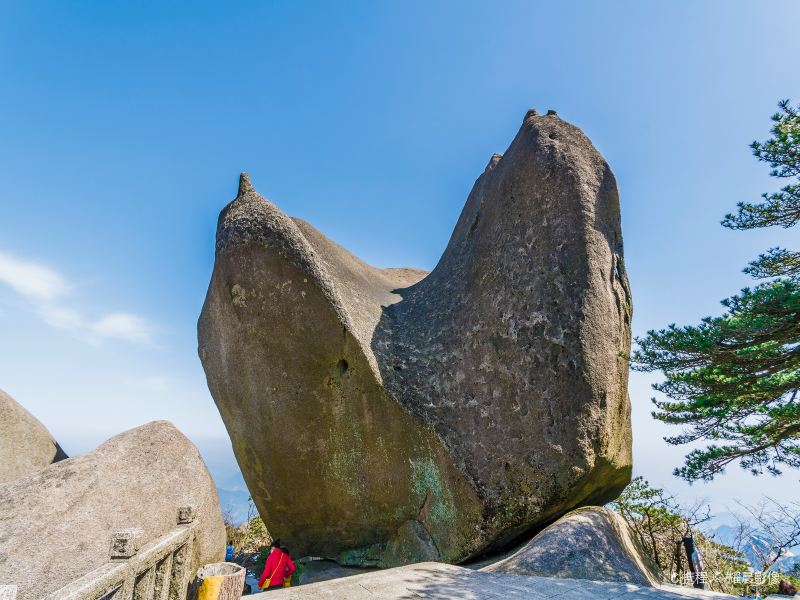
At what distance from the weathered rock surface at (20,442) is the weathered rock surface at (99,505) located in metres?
4.45

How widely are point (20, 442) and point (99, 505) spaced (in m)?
5.84

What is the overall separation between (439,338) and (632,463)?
430cm

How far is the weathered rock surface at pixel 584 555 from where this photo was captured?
6.25m

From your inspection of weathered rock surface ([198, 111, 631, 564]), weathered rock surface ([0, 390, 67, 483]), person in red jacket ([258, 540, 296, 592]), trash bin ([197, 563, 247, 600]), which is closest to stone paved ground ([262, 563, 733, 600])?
trash bin ([197, 563, 247, 600])

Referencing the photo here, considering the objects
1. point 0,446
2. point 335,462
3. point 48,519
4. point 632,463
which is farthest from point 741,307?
point 0,446

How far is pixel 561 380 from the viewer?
8023 mm

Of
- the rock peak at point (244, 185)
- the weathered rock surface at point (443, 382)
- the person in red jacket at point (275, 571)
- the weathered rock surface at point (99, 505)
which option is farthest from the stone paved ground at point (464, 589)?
the rock peak at point (244, 185)

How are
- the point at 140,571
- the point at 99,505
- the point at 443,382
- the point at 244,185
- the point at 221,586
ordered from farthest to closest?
the point at 244,185, the point at 443,382, the point at 99,505, the point at 221,586, the point at 140,571

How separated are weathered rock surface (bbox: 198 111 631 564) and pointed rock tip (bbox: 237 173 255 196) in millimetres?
30

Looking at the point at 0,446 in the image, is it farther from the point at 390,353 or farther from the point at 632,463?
the point at 632,463

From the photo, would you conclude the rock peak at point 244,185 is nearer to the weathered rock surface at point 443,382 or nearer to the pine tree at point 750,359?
the weathered rock surface at point 443,382

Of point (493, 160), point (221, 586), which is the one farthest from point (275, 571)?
point (493, 160)

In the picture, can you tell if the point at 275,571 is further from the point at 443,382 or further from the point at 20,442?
the point at 20,442

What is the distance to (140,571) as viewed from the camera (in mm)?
4250
